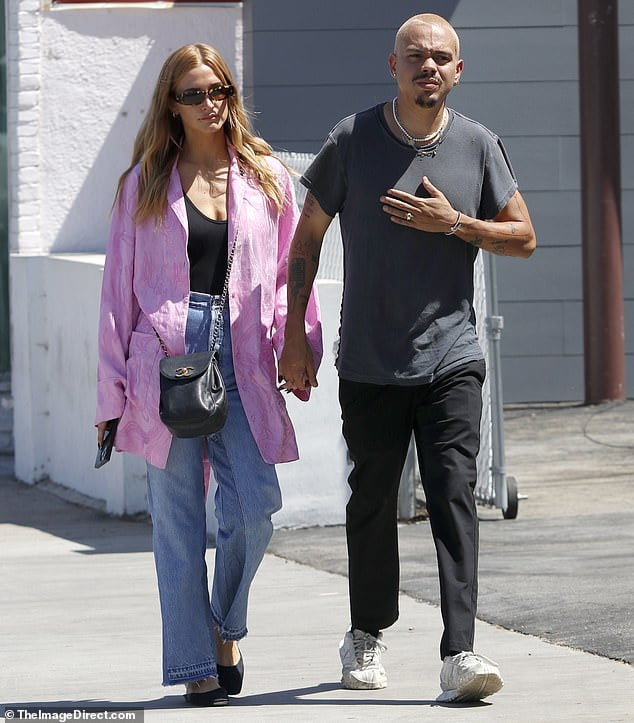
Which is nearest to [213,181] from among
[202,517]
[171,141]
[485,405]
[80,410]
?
[171,141]

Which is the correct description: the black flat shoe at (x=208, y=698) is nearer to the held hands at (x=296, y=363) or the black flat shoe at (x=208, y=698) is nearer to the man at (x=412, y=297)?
the man at (x=412, y=297)

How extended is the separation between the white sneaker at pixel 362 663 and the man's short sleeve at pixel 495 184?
1.29 metres

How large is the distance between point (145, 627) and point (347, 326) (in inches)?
75.6

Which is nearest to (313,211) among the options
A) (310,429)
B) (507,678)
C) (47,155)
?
(507,678)

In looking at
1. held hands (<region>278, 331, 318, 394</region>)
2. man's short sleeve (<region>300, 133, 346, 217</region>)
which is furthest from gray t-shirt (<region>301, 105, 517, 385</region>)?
held hands (<region>278, 331, 318, 394</region>)

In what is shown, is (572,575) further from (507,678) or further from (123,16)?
(123,16)

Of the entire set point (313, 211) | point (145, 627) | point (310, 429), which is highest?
point (313, 211)

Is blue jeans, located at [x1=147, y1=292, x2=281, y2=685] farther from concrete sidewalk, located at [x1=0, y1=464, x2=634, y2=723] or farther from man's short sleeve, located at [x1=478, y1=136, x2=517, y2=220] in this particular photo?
man's short sleeve, located at [x1=478, y1=136, x2=517, y2=220]

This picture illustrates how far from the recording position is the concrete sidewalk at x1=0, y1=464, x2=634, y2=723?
15.8ft

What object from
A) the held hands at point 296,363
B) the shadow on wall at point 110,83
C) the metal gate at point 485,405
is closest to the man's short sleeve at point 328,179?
the held hands at point 296,363

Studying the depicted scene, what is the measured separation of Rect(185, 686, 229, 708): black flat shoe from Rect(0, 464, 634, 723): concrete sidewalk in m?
0.05

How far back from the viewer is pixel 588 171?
Answer: 12.8m

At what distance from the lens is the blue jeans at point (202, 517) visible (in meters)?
4.94

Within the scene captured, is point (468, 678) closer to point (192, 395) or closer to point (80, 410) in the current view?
point (192, 395)
